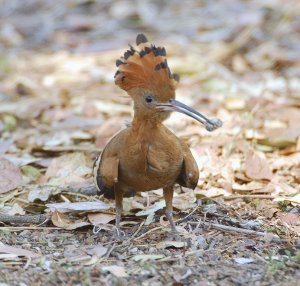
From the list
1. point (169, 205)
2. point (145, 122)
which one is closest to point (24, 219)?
point (169, 205)

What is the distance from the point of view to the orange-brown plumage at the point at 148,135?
13.7ft

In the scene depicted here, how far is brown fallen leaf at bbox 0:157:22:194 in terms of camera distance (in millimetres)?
5117

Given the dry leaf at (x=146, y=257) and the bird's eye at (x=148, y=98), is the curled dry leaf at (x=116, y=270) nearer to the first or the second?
the dry leaf at (x=146, y=257)

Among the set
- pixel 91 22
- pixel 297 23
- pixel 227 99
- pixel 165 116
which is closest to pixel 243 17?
pixel 297 23

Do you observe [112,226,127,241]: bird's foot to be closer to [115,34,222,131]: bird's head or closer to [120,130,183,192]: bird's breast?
[120,130,183,192]: bird's breast

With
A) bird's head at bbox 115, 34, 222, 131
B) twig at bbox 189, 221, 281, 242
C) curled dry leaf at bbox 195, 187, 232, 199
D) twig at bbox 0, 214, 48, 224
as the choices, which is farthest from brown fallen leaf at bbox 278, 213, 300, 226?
twig at bbox 0, 214, 48, 224

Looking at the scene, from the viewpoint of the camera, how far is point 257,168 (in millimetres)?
5434

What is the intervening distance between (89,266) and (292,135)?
2.75m

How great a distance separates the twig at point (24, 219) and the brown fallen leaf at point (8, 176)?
533mm

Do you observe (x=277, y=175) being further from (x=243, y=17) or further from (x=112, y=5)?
(x=112, y=5)

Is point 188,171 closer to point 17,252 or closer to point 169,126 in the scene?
point 17,252

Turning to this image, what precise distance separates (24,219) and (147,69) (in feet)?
4.38

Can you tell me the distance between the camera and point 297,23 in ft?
32.4

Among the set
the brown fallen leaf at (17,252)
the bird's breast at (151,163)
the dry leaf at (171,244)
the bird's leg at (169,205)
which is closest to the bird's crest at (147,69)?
the bird's breast at (151,163)
